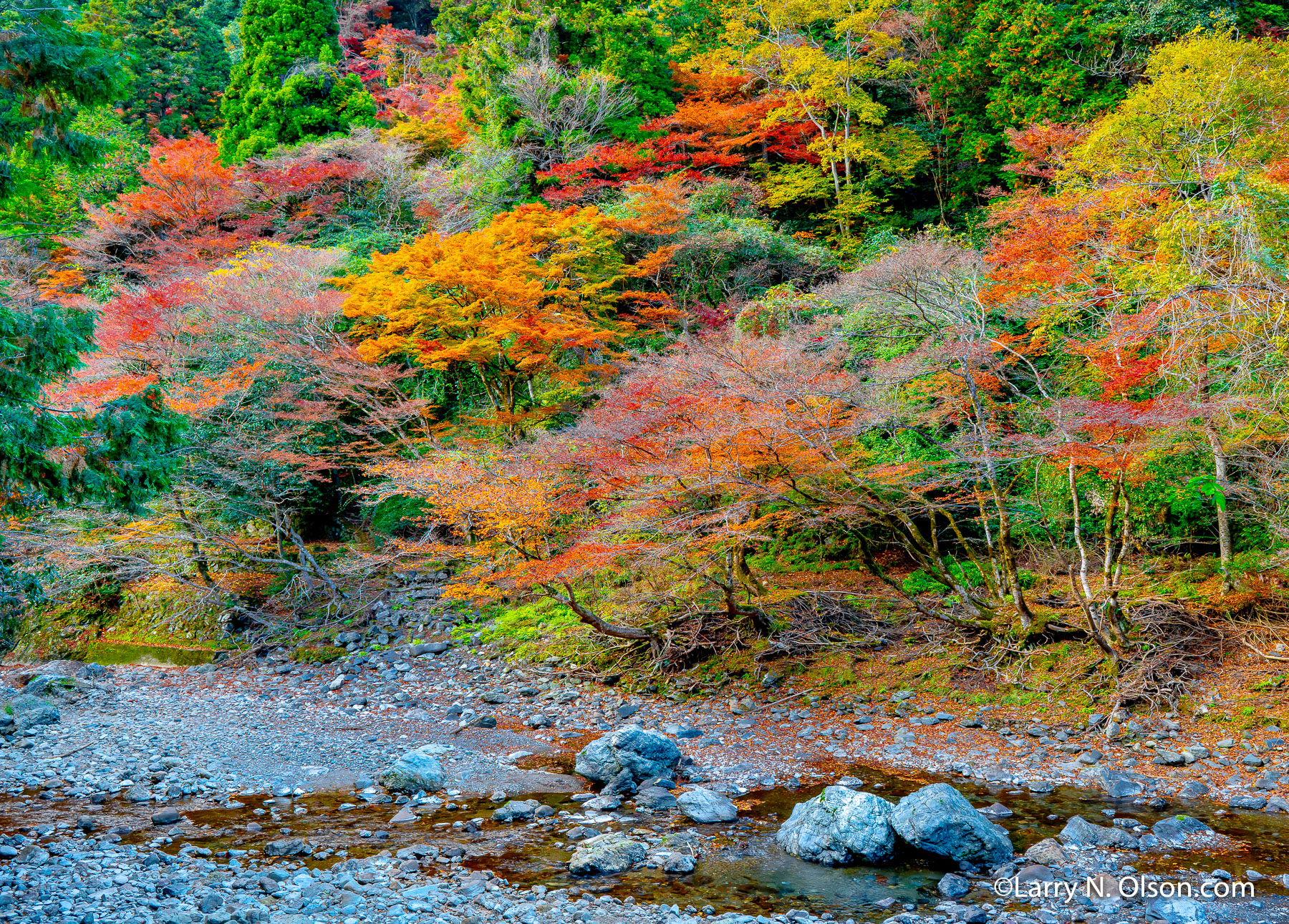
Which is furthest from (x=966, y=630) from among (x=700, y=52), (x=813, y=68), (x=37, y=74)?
(x=700, y=52)

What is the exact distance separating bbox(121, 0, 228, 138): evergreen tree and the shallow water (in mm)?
24935

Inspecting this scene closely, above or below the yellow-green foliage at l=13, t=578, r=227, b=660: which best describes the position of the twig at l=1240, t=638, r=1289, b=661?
above

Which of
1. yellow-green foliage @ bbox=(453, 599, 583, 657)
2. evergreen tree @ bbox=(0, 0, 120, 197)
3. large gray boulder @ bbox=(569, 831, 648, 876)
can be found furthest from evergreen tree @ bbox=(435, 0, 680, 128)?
large gray boulder @ bbox=(569, 831, 648, 876)

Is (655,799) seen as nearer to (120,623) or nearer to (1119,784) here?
(1119,784)

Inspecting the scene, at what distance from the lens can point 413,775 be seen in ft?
24.2

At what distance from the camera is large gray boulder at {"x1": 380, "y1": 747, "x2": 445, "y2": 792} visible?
7.36 m

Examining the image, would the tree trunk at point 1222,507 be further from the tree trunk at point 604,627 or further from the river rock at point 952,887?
the tree trunk at point 604,627

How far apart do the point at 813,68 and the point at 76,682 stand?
1931cm

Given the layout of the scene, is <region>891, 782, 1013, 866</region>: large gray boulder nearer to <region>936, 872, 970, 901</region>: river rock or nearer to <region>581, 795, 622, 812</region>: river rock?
<region>936, 872, 970, 901</region>: river rock

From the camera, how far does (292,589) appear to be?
13992 mm

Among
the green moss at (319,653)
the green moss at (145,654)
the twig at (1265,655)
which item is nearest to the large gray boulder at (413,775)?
the green moss at (319,653)

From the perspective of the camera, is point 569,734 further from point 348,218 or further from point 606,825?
point 348,218

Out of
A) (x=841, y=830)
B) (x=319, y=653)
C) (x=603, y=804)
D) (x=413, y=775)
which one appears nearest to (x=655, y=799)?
(x=603, y=804)

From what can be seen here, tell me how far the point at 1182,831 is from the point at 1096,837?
679 mm
